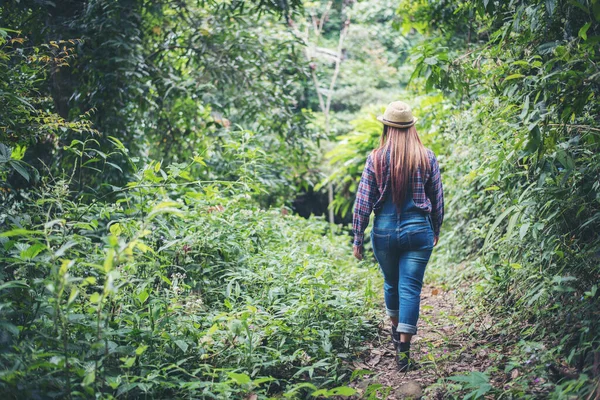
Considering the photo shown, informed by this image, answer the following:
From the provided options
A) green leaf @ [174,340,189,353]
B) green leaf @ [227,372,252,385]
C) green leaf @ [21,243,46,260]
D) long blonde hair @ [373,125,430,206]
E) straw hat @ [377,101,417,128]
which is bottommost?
green leaf @ [174,340,189,353]

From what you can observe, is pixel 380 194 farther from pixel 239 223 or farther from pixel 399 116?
pixel 239 223

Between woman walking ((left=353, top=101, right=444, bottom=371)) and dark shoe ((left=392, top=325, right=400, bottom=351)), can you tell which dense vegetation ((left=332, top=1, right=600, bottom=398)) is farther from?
dark shoe ((left=392, top=325, right=400, bottom=351))

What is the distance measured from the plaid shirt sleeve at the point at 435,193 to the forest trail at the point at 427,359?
2.72 feet

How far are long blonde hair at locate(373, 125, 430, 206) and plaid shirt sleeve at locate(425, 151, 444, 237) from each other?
8cm

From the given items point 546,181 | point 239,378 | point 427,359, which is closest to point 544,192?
point 546,181

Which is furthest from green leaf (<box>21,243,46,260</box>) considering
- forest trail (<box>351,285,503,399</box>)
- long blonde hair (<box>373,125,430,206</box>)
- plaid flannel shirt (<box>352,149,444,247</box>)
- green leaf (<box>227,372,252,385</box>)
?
long blonde hair (<box>373,125,430,206</box>)

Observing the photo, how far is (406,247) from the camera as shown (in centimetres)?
351

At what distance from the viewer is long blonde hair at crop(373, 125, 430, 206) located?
352 cm

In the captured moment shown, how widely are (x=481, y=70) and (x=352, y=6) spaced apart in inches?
455

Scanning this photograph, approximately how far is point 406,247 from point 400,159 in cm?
Result: 63

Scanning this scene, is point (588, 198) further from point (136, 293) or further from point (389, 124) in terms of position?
point (136, 293)

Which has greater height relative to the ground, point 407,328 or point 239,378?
point 239,378

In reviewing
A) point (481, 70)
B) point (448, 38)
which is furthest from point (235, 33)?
point (481, 70)

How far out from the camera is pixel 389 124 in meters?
3.65
